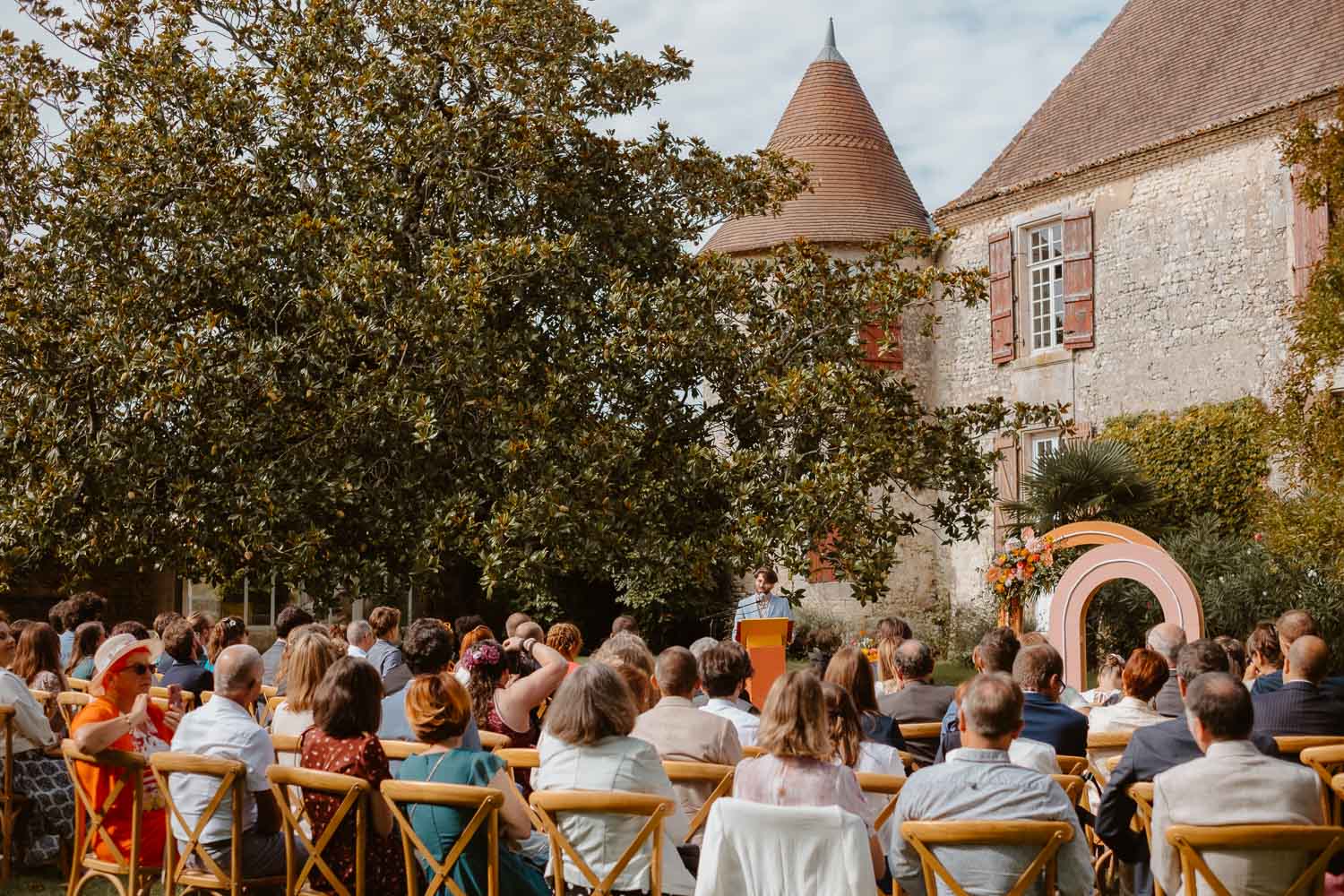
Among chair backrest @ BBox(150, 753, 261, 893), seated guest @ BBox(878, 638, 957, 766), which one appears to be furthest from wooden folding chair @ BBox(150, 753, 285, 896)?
seated guest @ BBox(878, 638, 957, 766)

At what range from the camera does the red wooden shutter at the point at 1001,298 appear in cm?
2108

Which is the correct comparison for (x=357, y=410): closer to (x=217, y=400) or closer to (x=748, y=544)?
(x=217, y=400)

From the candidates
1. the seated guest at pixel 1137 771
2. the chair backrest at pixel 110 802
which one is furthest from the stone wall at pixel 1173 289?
the chair backrest at pixel 110 802

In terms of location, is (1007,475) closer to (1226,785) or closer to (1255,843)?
(1226,785)

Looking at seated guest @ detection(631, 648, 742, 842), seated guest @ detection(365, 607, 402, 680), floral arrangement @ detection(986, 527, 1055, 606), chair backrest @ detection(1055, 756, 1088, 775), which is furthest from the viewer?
floral arrangement @ detection(986, 527, 1055, 606)

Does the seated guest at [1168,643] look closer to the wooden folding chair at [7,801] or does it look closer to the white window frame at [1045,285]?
the wooden folding chair at [7,801]

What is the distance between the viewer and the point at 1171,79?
65.6ft

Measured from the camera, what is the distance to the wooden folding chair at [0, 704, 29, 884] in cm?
665

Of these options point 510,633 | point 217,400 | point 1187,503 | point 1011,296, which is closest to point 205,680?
point 510,633

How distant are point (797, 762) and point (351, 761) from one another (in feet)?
5.19

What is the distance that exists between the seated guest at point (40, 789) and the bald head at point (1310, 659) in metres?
5.95

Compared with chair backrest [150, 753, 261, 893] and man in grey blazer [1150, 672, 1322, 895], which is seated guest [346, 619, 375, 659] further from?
man in grey blazer [1150, 672, 1322, 895]

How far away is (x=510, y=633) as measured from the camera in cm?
852

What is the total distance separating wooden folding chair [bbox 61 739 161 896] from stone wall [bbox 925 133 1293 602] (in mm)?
14312
